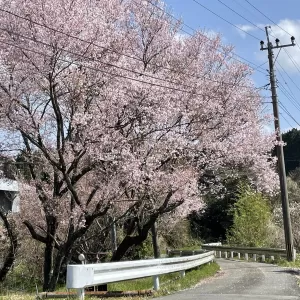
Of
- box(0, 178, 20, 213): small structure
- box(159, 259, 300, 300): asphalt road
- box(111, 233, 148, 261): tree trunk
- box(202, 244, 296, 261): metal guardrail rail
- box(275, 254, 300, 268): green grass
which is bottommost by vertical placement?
box(275, 254, 300, 268): green grass

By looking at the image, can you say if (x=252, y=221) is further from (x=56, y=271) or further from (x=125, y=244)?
(x=56, y=271)

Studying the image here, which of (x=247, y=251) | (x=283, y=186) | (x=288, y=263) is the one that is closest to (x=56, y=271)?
(x=288, y=263)

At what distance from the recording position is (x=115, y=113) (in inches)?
646

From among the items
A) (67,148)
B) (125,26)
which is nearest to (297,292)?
(67,148)

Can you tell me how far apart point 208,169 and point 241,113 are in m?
2.91

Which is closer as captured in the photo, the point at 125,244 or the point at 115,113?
the point at 115,113

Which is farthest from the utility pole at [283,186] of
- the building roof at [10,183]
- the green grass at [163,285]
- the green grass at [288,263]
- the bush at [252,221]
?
the building roof at [10,183]

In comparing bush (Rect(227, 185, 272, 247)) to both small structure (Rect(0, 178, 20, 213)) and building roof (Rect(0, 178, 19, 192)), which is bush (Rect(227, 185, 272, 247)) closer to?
small structure (Rect(0, 178, 20, 213))

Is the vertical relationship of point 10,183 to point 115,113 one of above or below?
below

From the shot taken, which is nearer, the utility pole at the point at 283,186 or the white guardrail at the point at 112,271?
the white guardrail at the point at 112,271

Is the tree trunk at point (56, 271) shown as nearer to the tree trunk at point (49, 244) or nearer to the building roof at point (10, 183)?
the tree trunk at point (49, 244)

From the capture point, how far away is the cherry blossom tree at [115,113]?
1462 cm

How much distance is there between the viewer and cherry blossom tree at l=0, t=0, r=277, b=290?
48.0ft

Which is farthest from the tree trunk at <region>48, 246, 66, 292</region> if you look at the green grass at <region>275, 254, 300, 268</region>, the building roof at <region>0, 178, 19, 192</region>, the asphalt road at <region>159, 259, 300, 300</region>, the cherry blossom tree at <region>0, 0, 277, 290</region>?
the green grass at <region>275, 254, 300, 268</region>
